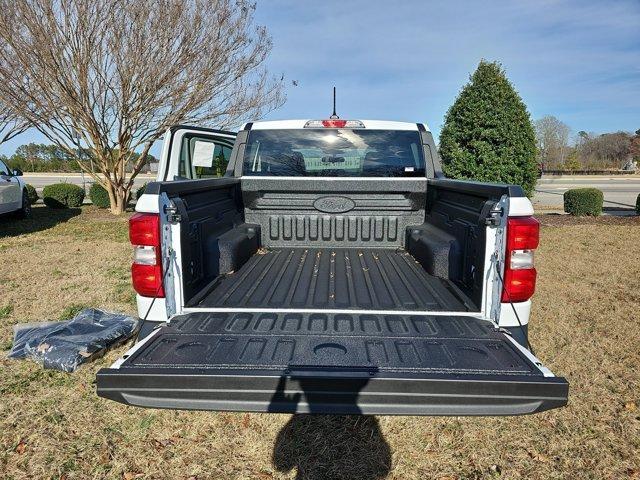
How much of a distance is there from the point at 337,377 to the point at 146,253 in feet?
4.30

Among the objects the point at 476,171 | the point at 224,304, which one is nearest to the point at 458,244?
the point at 224,304

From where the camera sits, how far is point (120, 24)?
10.3 metres

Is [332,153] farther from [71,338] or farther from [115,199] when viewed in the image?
[115,199]

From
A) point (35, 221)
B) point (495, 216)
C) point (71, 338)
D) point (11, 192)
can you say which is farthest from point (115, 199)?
point (495, 216)

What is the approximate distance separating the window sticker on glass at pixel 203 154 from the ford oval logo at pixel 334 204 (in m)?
1.89

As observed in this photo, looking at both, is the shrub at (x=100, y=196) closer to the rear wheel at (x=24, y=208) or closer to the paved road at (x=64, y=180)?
the rear wheel at (x=24, y=208)

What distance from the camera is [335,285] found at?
3.19 meters

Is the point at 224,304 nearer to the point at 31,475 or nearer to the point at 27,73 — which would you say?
the point at 31,475

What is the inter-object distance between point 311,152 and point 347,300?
197 centimetres

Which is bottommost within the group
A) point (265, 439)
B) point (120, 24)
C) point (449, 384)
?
point (265, 439)

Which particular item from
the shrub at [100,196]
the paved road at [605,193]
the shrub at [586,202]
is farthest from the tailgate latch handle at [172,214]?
the paved road at [605,193]

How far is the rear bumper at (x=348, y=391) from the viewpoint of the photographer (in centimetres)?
183

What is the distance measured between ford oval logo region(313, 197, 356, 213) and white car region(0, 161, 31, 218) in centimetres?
937

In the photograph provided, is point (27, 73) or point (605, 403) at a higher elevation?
point (27, 73)
